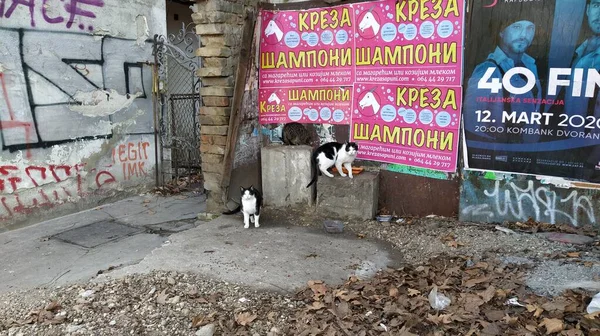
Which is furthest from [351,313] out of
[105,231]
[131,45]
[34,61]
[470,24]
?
[131,45]

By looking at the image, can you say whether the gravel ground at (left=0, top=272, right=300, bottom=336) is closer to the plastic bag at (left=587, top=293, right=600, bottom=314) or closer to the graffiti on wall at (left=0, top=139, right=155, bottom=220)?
the plastic bag at (left=587, top=293, right=600, bottom=314)

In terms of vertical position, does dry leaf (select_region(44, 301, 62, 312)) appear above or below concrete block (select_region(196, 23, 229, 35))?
below

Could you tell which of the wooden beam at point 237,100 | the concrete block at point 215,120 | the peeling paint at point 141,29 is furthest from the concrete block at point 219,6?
the peeling paint at point 141,29

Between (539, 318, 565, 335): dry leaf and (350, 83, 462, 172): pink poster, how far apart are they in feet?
8.20

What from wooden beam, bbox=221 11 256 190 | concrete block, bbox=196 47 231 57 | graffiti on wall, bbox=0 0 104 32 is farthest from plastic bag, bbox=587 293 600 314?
graffiti on wall, bbox=0 0 104 32

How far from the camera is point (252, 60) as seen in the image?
6.07m

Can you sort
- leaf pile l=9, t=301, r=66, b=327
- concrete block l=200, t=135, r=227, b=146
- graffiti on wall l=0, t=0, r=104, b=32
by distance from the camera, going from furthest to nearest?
concrete block l=200, t=135, r=227, b=146, graffiti on wall l=0, t=0, r=104, b=32, leaf pile l=9, t=301, r=66, b=327

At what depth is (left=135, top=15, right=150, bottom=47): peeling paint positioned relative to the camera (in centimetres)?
733

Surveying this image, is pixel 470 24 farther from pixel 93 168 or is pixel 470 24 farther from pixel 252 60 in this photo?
pixel 93 168

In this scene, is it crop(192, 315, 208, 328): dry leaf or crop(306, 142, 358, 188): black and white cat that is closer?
crop(192, 315, 208, 328): dry leaf

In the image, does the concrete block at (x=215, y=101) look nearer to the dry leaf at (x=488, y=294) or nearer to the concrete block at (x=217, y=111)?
the concrete block at (x=217, y=111)

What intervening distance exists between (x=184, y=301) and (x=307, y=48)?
12.2 feet

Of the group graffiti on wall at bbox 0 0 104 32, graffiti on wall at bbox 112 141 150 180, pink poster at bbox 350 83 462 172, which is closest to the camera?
pink poster at bbox 350 83 462 172

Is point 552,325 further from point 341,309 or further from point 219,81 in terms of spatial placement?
point 219,81
